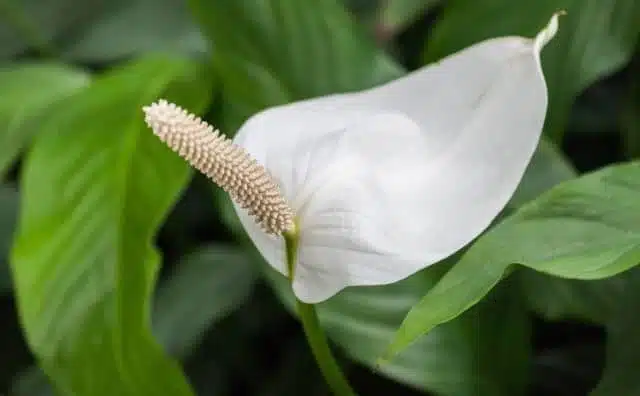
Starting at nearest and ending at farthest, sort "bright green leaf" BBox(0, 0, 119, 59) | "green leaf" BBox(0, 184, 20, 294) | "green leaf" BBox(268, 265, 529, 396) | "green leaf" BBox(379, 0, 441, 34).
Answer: "green leaf" BBox(268, 265, 529, 396)
"green leaf" BBox(379, 0, 441, 34)
"green leaf" BBox(0, 184, 20, 294)
"bright green leaf" BBox(0, 0, 119, 59)

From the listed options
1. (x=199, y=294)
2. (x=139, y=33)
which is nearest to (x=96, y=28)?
(x=139, y=33)

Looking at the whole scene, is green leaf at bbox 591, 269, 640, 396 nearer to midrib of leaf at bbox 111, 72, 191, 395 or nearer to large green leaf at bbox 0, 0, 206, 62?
midrib of leaf at bbox 111, 72, 191, 395

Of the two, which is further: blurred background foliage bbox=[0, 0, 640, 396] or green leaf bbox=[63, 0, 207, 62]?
green leaf bbox=[63, 0, 207, 62]

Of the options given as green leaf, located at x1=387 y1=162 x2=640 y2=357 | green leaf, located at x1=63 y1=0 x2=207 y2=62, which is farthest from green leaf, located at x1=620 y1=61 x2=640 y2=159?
green leaf, located at x1=63 y1=0 x2=207 y2=62

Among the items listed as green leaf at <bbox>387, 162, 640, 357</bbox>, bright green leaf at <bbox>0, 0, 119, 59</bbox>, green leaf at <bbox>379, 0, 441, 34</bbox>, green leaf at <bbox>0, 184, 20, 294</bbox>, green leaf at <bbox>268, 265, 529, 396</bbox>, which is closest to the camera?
green leaf at <bbox>387, 162, 640, 357</bbox>

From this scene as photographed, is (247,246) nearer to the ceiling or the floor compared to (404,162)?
nearer to the floor

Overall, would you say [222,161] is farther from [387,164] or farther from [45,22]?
[45,22]

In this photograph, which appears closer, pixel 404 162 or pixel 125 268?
pixel 404 162
